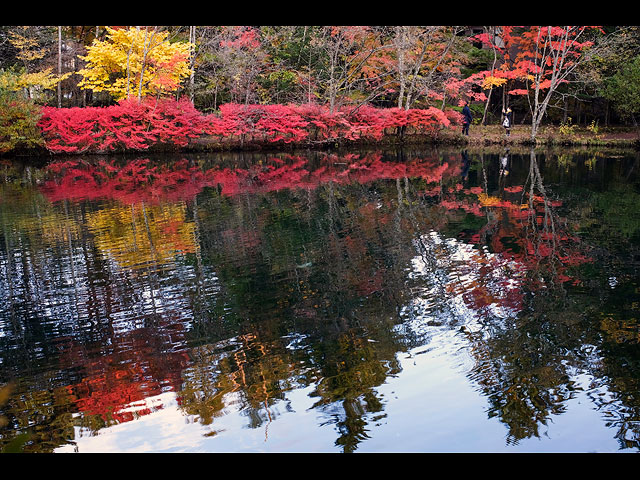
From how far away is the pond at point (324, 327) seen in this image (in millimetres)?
→ 3561

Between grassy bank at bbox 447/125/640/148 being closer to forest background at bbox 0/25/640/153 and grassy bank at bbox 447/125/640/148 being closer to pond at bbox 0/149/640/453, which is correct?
forest background at bbox 0/25/640/153

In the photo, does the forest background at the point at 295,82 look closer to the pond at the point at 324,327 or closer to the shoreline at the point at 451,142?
the shoreline at the point at 451,142

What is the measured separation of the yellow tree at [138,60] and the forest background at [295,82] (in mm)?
62

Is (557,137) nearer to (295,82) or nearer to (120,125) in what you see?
(295,82)

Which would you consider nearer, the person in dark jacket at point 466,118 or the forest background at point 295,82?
the forest background at point 295,82

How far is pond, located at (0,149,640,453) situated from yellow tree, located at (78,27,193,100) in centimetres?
1307

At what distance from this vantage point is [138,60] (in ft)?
76.4

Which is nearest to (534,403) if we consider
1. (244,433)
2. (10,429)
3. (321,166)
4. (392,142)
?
(244,433)

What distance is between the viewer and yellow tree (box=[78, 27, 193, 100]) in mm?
22516

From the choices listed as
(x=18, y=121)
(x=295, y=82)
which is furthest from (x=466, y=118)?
(x=18, y=121)

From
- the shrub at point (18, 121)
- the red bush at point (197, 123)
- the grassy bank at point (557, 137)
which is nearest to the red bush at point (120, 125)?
the red bush at point (197, 123)

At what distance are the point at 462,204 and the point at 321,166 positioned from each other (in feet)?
24.8

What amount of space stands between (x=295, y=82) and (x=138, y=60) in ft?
21.4

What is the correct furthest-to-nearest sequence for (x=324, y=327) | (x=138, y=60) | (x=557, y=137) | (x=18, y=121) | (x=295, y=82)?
1. (x=295, y=82)
2. (x=557, y=137)
3. (x=138, y=60)
4. (x=18, y=121)
5. (x=324, y=327)
